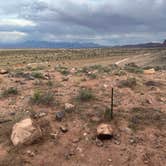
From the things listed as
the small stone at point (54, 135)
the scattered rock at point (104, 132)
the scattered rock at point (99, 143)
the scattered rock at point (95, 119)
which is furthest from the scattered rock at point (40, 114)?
the scattered rock at point (99, 143)

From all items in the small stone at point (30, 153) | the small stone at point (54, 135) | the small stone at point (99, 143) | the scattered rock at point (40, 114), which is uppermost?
the scattered rock at point (40, 114)

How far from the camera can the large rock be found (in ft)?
32.4

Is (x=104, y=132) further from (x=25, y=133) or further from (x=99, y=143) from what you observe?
(x=25, y=133)

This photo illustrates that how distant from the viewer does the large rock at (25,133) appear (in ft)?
32.4

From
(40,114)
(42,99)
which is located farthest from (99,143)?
(42,99)

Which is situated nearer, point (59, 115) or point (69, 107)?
point (59, 115)

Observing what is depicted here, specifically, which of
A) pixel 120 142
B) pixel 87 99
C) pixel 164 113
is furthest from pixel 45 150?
pixel 164 113

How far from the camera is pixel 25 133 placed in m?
9.95

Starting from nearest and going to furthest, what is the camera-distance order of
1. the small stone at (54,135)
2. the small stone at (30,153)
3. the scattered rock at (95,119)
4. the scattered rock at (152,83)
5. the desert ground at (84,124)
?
the desert ground at (84,124)
the small stone at (30,153)
the small stone at (54,135)
the scattered rock at (95,119)
the scattered rock at (152,83)

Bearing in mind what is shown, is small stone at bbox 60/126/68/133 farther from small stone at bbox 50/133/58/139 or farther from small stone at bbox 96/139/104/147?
small stone at bbox 96/139/104/147

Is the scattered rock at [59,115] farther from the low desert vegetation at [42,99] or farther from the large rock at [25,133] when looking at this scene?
the low desert vegetation at [42,99]

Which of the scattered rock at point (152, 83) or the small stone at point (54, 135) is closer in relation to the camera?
the small stone at point (54, 135)

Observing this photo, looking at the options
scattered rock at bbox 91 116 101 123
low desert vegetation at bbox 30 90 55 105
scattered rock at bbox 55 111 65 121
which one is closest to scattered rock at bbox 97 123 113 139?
scattered rock at bbox 91 116 101 123

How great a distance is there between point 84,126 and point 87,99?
8.21 ft
